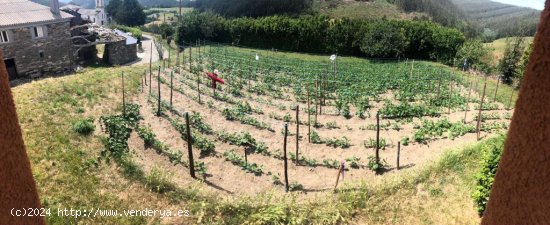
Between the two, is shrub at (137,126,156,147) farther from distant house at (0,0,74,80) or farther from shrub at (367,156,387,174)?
distant house at (0,0,74,80)

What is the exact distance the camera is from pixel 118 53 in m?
34.2

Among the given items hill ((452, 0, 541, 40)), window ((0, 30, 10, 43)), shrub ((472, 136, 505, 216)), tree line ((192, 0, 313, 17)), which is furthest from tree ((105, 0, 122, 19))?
shrub ((472, 136, 505, 216))

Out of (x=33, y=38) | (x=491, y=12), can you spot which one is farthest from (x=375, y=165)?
(x=491, y=12)

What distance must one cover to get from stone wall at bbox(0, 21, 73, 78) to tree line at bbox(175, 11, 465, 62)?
14217 mm

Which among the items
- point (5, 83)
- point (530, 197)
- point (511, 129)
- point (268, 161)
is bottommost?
point (268, 161)

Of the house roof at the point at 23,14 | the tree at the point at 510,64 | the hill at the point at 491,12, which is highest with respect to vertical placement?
the hill at the point at 491,12

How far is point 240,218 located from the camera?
26.3ft

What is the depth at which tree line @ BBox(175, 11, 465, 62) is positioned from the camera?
34.1 metres

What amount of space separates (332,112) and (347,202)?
9.05 m

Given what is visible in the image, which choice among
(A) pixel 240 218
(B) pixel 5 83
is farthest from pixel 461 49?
(B) pixel 5 83

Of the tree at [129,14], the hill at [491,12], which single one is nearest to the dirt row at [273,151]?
the hill at [491,12]

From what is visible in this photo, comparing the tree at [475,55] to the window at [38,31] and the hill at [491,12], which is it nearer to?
the window at [38,31]

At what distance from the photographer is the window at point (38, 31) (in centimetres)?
2795

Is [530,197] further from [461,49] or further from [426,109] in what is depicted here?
[461,49]
